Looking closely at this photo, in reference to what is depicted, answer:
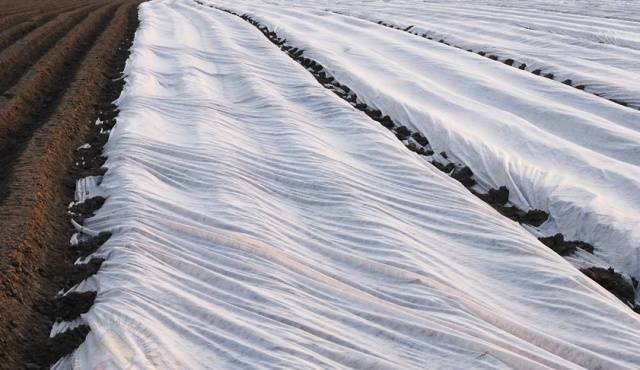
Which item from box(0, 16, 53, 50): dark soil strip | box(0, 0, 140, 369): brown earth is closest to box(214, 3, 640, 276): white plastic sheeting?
box(0, 0, 140, 369): brown earth

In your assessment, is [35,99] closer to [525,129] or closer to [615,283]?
[525,129]

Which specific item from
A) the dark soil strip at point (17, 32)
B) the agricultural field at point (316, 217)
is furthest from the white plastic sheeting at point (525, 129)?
the dark soil strip at point (17, 32)

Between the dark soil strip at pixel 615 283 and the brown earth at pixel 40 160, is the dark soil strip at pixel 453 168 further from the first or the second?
the brown earth at pixel 40 160

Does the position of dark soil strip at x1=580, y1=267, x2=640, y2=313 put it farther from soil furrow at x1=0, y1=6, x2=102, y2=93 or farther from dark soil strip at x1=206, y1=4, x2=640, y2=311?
soil furrow at x1=0, y1=6, x2=102, y2=93

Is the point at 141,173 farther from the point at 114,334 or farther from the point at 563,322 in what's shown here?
the point at 563,322

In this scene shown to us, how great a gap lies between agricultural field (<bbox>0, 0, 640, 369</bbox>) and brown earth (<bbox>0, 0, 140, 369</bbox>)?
24 millimetres

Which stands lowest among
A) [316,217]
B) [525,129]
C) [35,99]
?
[316,217]

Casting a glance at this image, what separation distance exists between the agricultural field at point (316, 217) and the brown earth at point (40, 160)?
0.02 m

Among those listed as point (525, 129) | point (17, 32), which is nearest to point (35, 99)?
point (525, 129)

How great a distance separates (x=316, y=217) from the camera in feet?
16.5

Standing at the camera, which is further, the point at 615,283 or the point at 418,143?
the point at 418,143

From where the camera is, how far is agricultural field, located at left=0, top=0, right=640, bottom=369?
3.48 metres

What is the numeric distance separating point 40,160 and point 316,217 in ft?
9.62

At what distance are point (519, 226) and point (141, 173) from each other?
3515 mm
